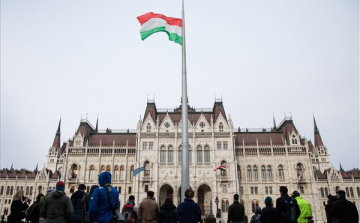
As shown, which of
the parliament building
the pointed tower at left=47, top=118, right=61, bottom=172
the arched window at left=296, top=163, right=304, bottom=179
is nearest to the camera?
the parliament building

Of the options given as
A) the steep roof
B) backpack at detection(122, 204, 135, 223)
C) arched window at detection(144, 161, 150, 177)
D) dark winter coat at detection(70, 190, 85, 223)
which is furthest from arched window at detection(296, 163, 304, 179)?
dark winter coat at detection(70, 190, 85, 223)

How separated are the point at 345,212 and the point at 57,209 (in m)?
8.92

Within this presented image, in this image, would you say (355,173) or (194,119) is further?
(355,173)

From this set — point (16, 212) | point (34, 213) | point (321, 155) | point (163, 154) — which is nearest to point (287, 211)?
point (34, 213)

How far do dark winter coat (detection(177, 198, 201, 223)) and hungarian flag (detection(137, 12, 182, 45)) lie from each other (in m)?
10.5

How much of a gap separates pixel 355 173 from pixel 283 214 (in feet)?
211

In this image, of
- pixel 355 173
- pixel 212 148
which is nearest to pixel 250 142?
pixel 212 148

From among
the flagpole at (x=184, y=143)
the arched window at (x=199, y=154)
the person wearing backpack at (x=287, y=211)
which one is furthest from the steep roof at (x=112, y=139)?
the person wearing backpack at (x=287, y=211)

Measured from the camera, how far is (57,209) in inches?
296

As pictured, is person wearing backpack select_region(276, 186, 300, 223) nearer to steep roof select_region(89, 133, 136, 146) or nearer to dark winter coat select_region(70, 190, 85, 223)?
dark winter coat select_region(70, 190, 85, 223)

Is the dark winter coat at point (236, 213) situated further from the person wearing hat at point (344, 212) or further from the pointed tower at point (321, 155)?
the pointed tower at point (321, 155)

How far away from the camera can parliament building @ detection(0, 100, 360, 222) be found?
157 feet

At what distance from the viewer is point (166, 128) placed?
170 feet

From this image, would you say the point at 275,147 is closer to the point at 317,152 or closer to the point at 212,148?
the point at 212,148
